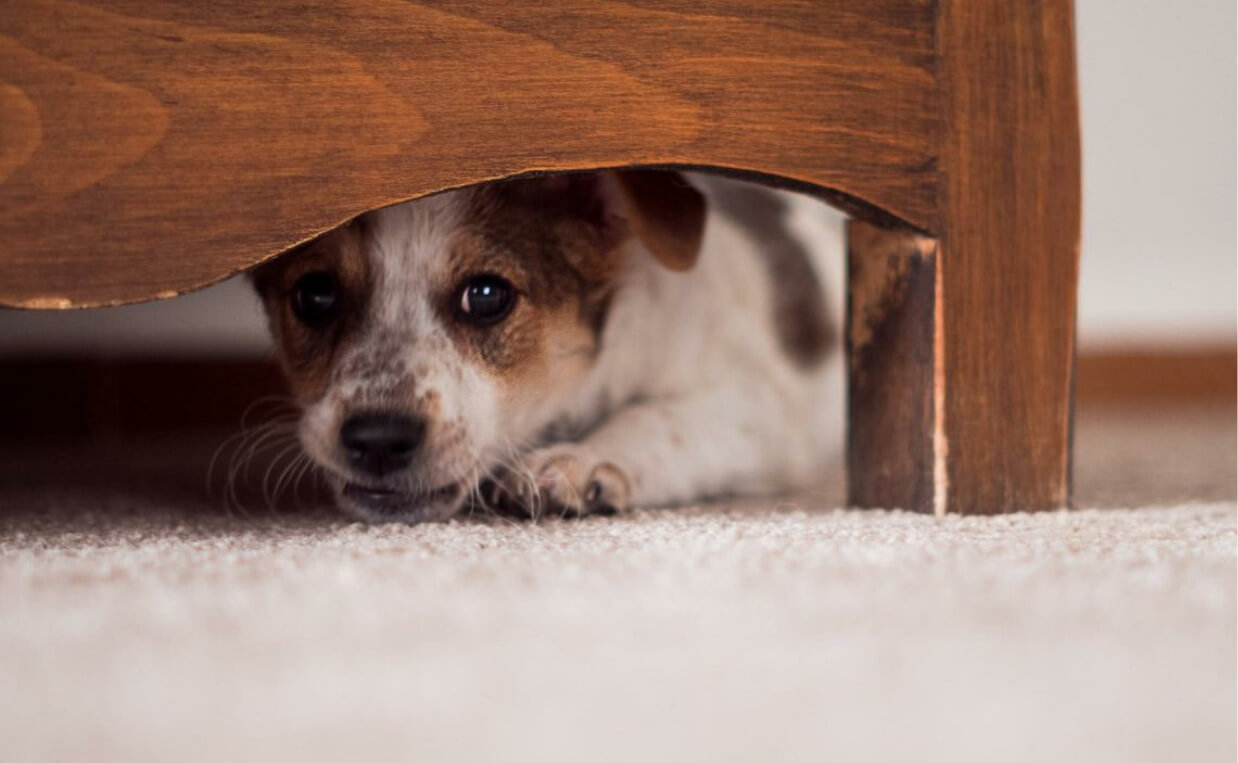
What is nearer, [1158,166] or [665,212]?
[665,212]

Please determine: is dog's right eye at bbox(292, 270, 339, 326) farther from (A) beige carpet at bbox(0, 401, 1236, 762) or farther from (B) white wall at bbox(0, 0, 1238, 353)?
(B) white wall at bbox(0, 0, 1238, 353)

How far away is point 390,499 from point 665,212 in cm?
50

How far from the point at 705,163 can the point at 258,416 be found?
2112mm

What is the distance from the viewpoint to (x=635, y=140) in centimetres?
108

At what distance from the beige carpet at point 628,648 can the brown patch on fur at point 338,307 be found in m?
0.42

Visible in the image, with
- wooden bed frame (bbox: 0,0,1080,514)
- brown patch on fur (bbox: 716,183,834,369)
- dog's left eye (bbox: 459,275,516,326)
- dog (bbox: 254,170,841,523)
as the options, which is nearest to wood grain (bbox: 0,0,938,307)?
wooden bed frame (bbox: 0,0,1080,514)

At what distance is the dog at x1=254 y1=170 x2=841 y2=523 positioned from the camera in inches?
49.7

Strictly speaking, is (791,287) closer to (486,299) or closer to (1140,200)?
(486,299)

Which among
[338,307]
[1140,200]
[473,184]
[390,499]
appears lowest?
[390,499]

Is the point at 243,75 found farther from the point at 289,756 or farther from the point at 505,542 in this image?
the point at 289,756

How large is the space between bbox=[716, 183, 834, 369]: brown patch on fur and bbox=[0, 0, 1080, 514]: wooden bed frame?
0.58 meters

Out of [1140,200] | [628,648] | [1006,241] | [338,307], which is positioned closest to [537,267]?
[338,307]

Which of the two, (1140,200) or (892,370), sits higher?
(1140,200)

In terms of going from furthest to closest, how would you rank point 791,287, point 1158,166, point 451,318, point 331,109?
point 1158,166
point 791,287
point 451,318
point 331,109
